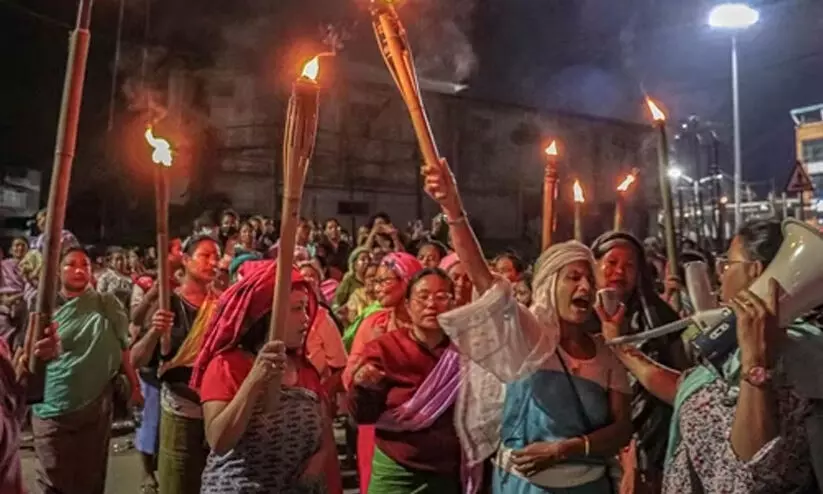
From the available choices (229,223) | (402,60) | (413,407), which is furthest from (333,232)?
(402,60)

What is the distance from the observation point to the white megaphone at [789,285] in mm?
2439

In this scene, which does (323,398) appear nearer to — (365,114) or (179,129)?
(179,129)

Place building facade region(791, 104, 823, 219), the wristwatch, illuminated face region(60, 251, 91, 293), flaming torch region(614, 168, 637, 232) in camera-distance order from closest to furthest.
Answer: the wristwatch → flaming torch region(614, 168, 637, 232) → illuminated face region(60, 251, 91, 293) → building facade region(791, 104, 823, 219)

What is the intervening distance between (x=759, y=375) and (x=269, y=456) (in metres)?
1.77

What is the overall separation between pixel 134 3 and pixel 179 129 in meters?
3.64

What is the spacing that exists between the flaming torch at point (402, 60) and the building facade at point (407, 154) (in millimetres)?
15616

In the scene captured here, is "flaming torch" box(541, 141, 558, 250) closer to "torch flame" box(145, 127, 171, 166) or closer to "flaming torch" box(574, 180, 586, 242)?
"flaming torch" box(574, 180, 586, 242)

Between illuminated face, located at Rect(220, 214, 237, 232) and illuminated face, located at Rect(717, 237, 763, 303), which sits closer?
illuminated face, located at Rect(717, 237, 763, 303)

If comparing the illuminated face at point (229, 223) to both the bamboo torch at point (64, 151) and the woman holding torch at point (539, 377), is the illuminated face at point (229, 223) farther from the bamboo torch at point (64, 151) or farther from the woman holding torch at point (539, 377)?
the woman holding torch at point (539, 377)

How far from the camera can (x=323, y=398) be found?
11.6 ft

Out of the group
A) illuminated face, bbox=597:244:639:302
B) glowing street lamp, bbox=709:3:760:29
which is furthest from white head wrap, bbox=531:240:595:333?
glowing street lamp, bbox=709:3:760:29

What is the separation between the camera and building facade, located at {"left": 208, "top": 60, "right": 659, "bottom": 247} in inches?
875

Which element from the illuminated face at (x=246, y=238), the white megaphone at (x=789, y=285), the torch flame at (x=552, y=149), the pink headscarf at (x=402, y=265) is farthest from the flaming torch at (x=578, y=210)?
the illuminated face at (x=246, y=238)

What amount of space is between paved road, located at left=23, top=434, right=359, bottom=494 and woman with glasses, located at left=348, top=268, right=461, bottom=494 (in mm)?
Answer: 3316
